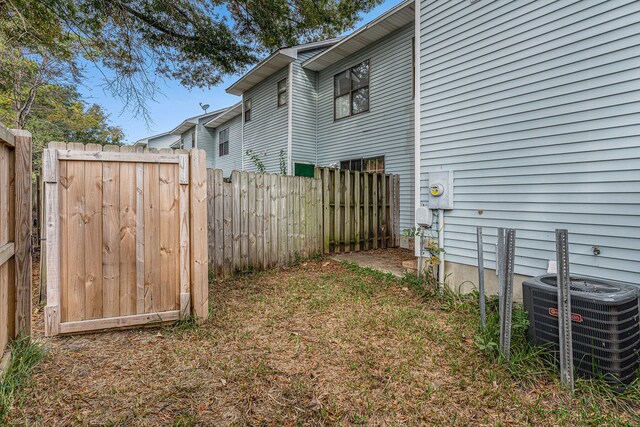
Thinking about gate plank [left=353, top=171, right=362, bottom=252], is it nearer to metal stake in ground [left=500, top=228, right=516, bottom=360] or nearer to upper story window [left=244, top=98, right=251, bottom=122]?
metal stake in ground [left=500, top=228, right=516, bottom=360]

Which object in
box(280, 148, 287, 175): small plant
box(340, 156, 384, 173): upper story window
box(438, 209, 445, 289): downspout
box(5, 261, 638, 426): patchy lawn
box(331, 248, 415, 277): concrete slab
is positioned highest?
box(280, 148, 287, 175): small plant

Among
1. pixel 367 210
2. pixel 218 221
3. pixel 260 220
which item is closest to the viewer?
pixel 218 221

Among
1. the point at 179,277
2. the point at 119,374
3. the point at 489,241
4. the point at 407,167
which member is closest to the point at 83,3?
the point at 179,277

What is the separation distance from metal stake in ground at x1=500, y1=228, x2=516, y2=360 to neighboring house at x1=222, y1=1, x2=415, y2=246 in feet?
16.8

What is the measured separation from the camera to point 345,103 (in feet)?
32.9

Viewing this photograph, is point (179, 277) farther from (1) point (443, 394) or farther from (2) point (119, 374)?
(1) point (443, 394)

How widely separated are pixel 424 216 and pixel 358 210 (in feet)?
8.53

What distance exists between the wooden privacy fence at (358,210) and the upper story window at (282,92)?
219 inches

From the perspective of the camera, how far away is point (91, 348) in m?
2.75

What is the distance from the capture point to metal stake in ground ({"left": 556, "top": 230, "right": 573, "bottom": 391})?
2191mm

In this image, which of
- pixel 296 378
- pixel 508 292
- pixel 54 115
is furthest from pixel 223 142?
pixel 508 292

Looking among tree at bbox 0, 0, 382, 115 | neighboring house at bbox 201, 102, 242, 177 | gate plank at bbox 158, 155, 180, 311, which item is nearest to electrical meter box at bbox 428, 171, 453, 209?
gate plank at bbox 158, 155, 180, 311

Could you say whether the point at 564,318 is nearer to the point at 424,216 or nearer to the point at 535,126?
the point at 535,126

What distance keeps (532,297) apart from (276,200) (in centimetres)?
424
